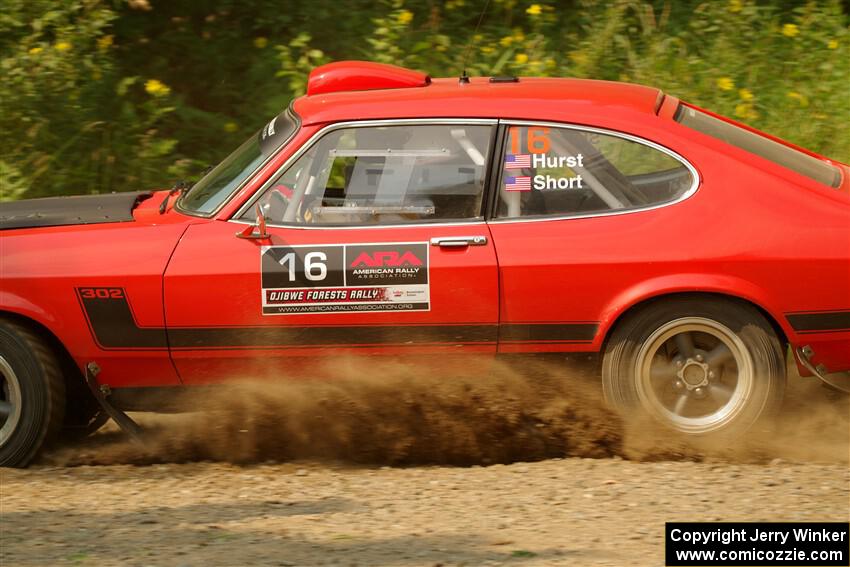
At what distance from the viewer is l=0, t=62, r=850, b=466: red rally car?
4.90 meters

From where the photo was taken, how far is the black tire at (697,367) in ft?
16.2

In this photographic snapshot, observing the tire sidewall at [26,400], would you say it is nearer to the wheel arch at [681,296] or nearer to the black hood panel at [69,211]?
the black hood panel at [69,211]

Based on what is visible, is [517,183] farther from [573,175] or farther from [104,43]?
[104,43]

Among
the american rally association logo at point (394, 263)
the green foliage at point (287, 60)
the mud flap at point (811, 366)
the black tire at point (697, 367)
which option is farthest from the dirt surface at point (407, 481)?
the green foliage at point (287, 60)

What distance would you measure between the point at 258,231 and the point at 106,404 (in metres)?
1.09

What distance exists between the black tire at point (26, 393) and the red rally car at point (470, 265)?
0.4 inches

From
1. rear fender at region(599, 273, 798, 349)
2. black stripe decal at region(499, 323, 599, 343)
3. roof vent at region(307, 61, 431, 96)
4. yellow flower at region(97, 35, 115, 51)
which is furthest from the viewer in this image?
yellow flower at region(97, 35, 115, 51)

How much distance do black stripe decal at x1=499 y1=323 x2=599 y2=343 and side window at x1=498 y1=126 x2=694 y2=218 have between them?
19.2 inches

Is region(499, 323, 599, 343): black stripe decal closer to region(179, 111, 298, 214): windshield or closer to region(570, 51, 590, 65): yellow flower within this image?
region(179, 111, 298, 214): windshield

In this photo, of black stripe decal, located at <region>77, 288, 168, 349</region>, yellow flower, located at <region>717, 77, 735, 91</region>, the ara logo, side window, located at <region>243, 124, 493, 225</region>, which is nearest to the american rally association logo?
the ara logo

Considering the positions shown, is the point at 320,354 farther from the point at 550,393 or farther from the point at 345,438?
the point at 550,393

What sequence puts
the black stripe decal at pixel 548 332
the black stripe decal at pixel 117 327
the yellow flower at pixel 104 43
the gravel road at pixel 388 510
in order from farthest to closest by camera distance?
the yellow flower at pixel 104 43 < the black stripe decal at pixel 117 327 < the black stripe decal at pixel 548 332 < the gravel road at pixel 388 510

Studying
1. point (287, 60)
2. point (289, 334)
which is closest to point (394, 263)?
point (289, 334)

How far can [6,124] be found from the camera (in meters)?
7.95
